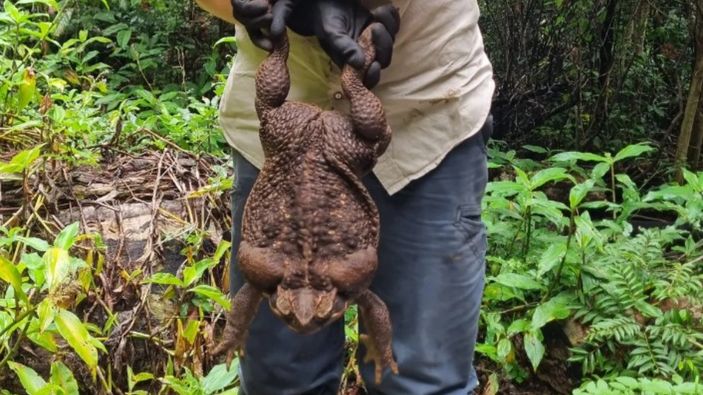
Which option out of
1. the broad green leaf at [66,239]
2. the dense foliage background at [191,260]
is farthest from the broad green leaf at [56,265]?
the broad green leaf at [66,239]

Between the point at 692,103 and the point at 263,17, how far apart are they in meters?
3.67

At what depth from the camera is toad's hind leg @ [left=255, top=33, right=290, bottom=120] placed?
1.31 m

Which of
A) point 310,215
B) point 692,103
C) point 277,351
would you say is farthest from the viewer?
point 692,103

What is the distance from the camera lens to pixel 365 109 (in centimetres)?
127

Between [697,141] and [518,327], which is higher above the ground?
[518,327]

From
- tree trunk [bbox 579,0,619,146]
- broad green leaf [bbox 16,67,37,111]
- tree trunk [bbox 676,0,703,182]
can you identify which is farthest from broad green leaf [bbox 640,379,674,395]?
tree trunk [bbox 579,0,619,146]

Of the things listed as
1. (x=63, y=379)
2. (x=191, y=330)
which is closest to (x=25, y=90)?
(x=191, y=330)

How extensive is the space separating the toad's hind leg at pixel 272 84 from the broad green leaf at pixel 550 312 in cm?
183

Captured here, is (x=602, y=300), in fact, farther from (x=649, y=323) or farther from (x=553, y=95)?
(x=553, y=95)

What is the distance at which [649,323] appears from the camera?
2.94m

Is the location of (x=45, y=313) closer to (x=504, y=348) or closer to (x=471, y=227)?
(x=471, y=227)

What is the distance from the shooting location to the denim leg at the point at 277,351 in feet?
5.93

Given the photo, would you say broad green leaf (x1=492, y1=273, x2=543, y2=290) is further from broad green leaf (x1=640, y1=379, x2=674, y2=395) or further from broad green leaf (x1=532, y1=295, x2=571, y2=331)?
broad green leaf (x1=640, y1=379, x2=674, y2=395)

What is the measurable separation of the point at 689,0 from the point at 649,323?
2.37 m
